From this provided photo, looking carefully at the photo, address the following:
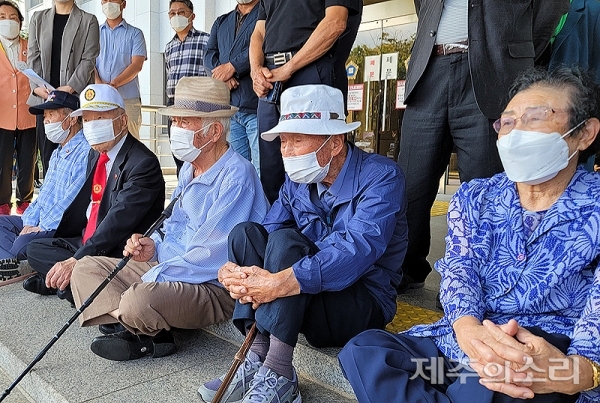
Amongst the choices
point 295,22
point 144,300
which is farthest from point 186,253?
point 295,22

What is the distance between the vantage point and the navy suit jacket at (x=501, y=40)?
250 centimetres

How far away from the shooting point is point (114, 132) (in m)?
3.55

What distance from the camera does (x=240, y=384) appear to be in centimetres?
213

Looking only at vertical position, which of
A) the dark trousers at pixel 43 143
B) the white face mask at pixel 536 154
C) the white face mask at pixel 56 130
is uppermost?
the white face mask at pixel 536 154

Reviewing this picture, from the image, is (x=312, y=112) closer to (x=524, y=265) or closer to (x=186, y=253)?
(x=186, y=253)

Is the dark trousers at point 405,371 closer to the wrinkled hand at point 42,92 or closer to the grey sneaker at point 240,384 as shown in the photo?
the grey sneaker at point 240,384

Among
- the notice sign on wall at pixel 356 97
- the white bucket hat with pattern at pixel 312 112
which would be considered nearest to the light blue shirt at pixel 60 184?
the white bucket hat with pattern at pixel 312 112

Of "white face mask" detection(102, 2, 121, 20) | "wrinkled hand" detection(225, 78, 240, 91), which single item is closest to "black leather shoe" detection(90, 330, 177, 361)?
"wrinkled hand" detection(225, 78, 240, 91)

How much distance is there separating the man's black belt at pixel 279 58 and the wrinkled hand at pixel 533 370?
217 centimetres

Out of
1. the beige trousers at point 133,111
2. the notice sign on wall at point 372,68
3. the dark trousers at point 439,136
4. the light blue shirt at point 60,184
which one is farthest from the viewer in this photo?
the notice sign on wall at point 372,68

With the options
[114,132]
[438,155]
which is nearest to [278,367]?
[438,155]

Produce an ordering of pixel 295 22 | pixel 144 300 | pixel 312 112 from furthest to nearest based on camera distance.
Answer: pixel 295 22
pixel 144 300
pixel 312 112

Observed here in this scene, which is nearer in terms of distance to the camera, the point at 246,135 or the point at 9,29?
the point at 246,135

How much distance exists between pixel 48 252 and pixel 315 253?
6.71ft
